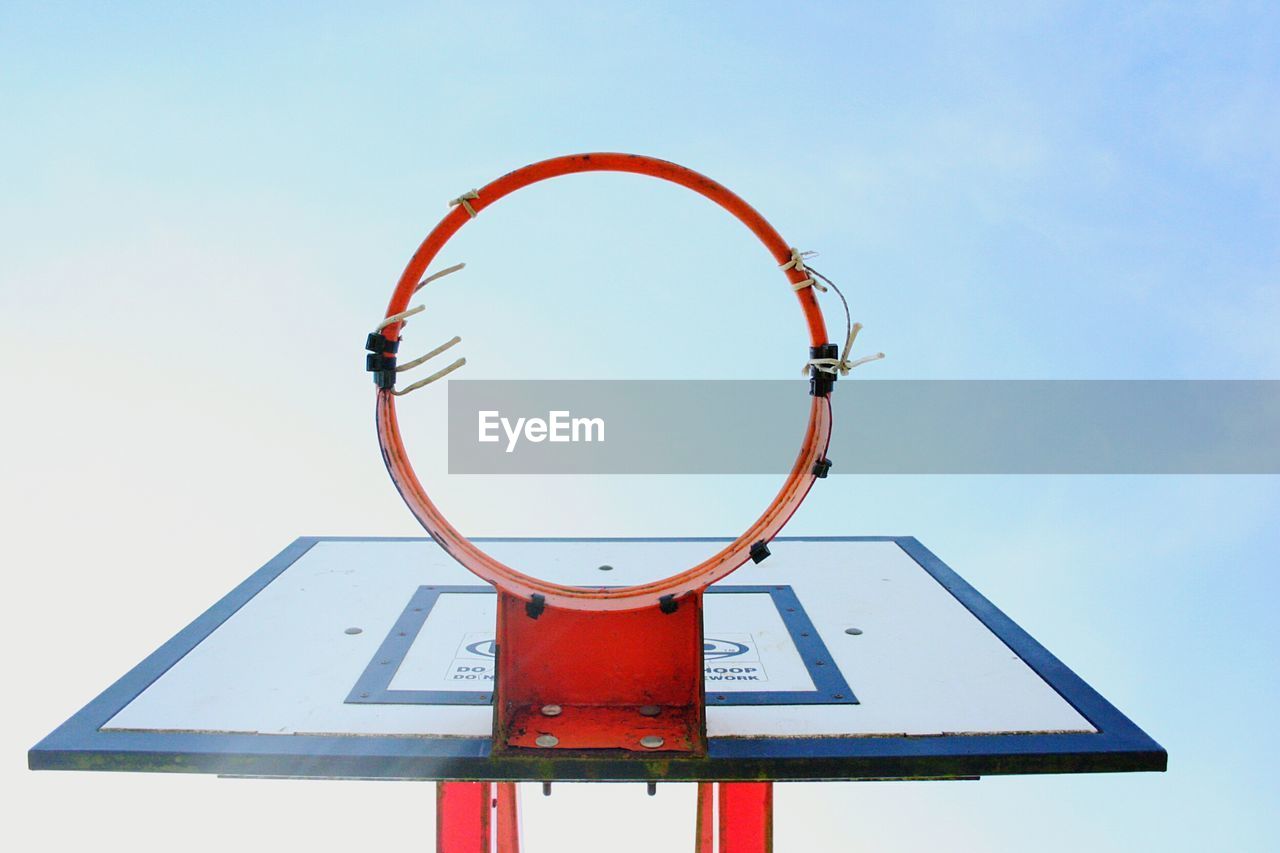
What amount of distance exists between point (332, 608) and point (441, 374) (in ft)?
3.02

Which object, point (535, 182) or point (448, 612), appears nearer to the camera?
point (535, 182)

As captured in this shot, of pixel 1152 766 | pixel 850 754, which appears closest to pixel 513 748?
pixel 850 754

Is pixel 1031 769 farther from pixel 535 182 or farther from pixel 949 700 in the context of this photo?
pixel 535 182

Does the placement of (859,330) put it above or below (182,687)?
above

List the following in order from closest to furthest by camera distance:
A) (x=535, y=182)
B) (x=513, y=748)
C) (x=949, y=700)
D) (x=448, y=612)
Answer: (x=513, y=748) < (x=535, y=182) < (x=949, y=700) < (x=448, y=612)

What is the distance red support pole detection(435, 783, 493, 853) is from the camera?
2.36 metres

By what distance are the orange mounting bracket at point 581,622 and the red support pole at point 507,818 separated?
892 millimetres

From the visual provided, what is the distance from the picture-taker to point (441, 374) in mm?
1777

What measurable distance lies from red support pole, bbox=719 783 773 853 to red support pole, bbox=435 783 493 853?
22.1 inches

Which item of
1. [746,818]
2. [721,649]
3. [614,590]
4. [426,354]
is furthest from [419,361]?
[746,818]

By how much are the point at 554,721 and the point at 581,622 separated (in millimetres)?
178

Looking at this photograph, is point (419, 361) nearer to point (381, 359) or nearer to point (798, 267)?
point (381, 359)

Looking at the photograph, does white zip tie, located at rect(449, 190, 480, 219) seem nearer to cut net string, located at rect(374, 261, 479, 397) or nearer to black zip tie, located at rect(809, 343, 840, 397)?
cut net string, located at rect(374, 261, 479, 397)

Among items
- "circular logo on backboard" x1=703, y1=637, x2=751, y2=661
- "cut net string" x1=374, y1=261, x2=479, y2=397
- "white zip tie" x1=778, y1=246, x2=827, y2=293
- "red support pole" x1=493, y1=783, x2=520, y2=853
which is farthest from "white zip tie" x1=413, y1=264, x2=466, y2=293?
"red support pole" x1=493, y1=783, x2=520, y2=853
